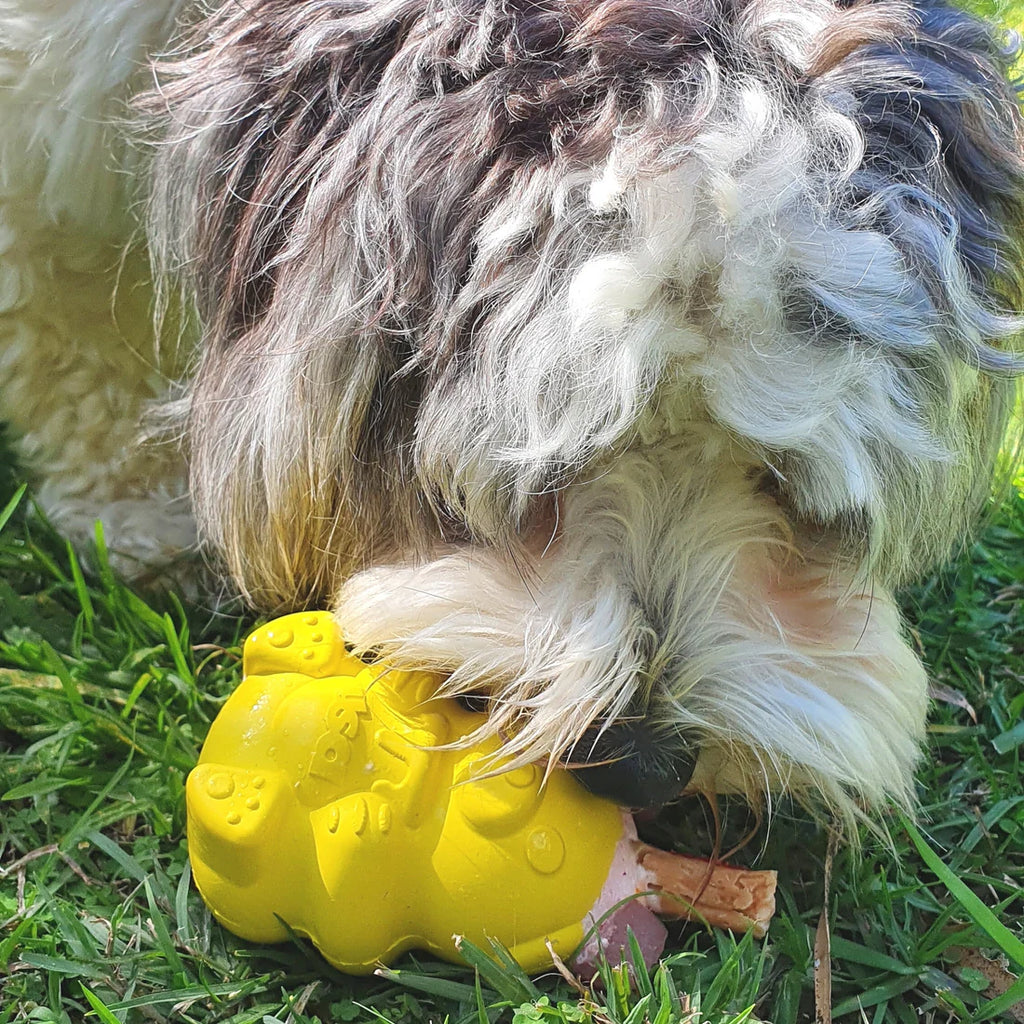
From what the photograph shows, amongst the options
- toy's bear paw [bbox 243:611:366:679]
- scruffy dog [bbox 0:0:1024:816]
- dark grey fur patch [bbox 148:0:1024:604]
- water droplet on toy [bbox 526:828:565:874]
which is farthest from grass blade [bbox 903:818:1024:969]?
toy's bear paw [bbox 243:611:366:679]

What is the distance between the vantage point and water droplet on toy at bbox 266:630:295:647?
1533 millimetres

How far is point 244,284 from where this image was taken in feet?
5.29

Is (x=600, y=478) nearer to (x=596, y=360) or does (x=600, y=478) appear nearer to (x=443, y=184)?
(x=596, y=360)

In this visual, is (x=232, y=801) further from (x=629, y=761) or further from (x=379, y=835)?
(x=629, y=761)

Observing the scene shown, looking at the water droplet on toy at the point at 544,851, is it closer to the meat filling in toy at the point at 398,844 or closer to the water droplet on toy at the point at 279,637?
the meat filling in toy at the point at 398,844

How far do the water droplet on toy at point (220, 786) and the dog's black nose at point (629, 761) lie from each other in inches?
15.3

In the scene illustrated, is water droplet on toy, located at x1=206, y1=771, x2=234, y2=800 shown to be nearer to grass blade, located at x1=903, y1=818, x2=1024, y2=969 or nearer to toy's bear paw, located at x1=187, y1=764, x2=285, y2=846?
toy's bear paw, located at x1=187, y1=764, x2=285, y2=846

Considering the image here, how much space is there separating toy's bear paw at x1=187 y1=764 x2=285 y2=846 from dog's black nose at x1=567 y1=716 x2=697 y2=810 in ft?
1.14

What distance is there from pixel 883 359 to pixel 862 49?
343mm

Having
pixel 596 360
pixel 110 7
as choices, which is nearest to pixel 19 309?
pixel 110 7

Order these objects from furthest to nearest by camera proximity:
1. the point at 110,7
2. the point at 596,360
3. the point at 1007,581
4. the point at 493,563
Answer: the point at 1007,581, the point at 110,7, the point at 493,563, the point at 596,360

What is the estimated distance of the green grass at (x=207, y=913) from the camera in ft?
4.70

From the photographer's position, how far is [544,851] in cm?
134

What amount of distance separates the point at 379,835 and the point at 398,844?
0.03m
